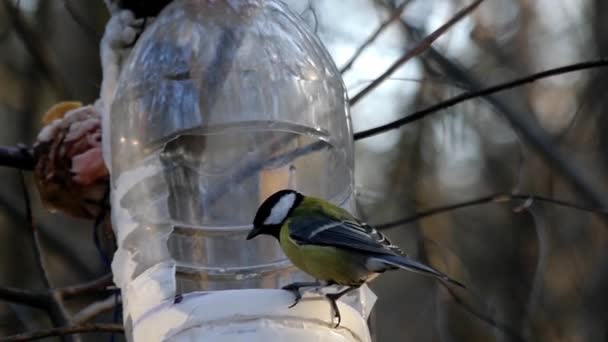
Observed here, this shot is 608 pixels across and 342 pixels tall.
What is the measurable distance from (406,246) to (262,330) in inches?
109

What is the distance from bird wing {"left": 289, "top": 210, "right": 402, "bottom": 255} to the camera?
1.80 m

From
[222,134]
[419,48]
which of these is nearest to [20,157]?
[222,134]

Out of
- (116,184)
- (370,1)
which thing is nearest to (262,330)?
(116,184)

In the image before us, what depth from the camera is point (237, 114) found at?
2145mm

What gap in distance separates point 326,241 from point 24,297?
0.58m

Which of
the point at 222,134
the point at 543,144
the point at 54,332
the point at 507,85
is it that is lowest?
the point at 54,332

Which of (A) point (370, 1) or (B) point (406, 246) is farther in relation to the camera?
(B) point (406, 246)

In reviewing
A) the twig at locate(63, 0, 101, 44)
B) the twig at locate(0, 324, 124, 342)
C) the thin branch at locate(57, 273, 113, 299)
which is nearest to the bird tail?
the twig at locate(0, 324, 124, 342)

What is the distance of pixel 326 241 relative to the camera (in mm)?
1829

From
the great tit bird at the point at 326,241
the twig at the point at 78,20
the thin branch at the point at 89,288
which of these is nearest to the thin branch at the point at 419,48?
the great tit bird at the point at 326,241

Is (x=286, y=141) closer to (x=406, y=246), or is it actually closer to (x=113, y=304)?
(x=113, y=304)

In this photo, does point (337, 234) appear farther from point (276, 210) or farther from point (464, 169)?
point (464, 169)

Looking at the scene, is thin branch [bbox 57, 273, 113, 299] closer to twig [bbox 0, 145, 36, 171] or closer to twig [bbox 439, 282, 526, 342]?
twig [bbox 0, 145, 36, 171]

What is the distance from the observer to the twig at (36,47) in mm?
3102
